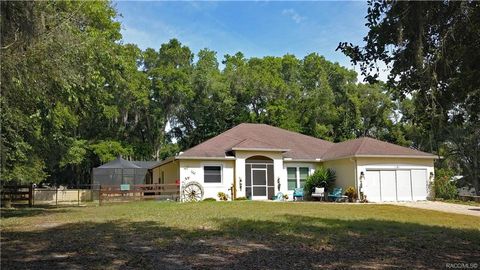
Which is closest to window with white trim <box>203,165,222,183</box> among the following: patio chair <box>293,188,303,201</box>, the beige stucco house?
the beige stucco house

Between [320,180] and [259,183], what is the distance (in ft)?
12.3

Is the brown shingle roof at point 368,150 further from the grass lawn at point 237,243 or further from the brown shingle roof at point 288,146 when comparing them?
the grass lawn at point 237,243

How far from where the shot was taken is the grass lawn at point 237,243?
26.0ft

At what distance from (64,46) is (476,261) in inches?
365

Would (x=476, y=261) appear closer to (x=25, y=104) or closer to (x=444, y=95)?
(x=444, y=95)

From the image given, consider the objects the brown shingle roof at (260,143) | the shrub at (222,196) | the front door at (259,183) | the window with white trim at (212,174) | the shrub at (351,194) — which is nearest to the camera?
the shrub at (351,194)

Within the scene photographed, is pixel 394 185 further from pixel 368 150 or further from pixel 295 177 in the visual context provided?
pixel 295 177

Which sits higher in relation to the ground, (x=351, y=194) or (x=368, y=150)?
(x=368, y=150)

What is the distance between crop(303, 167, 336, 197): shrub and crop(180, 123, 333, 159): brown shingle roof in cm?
168

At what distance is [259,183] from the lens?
28.6 m

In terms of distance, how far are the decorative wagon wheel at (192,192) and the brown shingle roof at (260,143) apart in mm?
1746

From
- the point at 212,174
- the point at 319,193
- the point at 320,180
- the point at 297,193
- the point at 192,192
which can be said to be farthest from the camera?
the point at 320,180

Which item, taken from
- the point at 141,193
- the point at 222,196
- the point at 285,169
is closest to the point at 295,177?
the point at 285,169

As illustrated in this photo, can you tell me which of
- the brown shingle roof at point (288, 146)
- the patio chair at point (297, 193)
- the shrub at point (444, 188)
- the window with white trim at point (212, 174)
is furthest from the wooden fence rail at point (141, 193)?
the shrub at point (444, 188)
